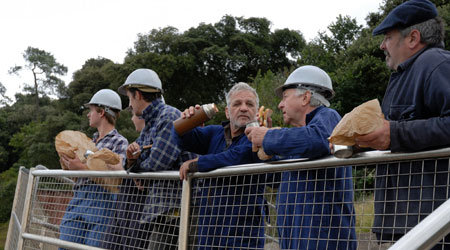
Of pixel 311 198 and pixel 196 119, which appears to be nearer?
pixel 311 198

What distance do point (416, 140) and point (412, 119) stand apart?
0.33 metres

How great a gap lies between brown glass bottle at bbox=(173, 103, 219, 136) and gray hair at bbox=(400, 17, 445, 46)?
1483 mm

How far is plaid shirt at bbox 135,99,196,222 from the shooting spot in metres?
3.47

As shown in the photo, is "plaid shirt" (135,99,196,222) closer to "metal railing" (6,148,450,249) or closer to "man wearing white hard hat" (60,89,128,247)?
"metal railing" (6,148,450,249)

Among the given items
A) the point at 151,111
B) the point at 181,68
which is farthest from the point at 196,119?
the point at 181,68

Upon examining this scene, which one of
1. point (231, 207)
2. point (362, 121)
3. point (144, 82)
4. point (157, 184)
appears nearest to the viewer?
point (362, 121)

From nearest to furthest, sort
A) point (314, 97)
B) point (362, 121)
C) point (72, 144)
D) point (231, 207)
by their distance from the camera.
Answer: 1. point (362, 121)
2. point (231, 207)
3. point (314, 97)
4. point (72, 144)

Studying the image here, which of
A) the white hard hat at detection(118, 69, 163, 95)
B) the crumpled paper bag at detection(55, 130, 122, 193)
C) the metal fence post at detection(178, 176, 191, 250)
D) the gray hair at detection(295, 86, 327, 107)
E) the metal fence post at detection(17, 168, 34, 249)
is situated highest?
the white hard hat at detection(118, 69, 163, 95)

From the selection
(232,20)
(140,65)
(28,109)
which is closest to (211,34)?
(232,20)

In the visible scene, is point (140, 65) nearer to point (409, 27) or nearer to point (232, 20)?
point (232, 20)

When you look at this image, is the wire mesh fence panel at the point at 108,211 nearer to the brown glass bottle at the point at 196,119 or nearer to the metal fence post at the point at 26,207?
the metal fence post at the point at 26,207

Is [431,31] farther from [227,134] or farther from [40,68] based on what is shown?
[40,68]

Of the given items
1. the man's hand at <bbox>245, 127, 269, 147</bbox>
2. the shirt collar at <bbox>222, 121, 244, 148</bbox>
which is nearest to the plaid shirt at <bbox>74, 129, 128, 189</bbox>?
the shirt collar at <bbox>222, 121, 244, 148</bbox>

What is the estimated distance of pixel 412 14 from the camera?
97.1 inches
